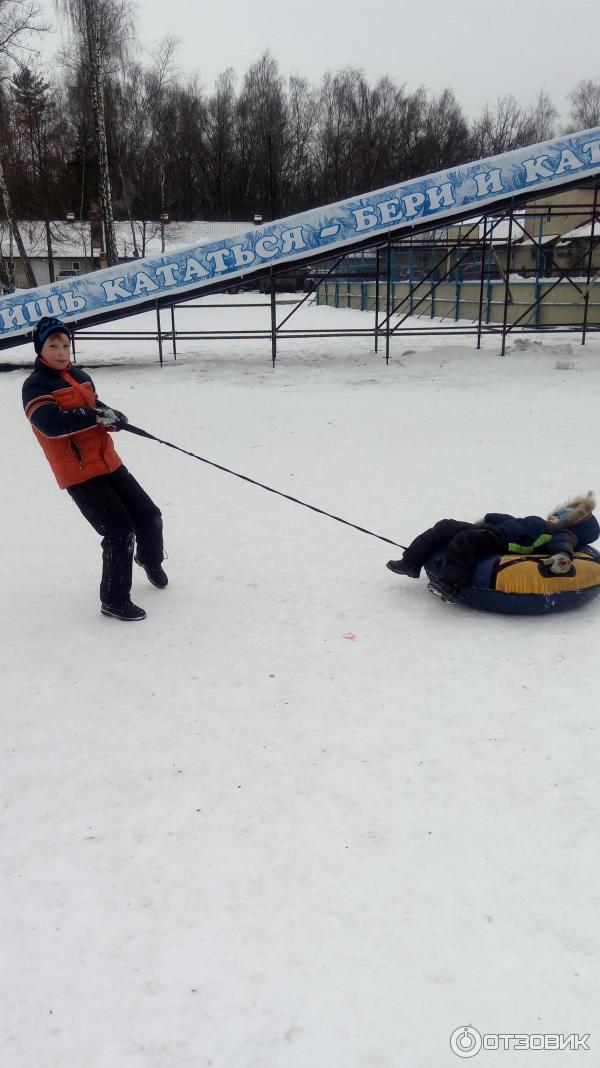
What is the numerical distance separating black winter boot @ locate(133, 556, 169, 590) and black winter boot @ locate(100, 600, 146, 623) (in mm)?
395

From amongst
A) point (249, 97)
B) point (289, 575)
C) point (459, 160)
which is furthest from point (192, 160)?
point (289, 575)

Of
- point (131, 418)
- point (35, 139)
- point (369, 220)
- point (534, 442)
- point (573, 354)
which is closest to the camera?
point (534, 442)

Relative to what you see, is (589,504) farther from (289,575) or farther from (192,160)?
(192,160)

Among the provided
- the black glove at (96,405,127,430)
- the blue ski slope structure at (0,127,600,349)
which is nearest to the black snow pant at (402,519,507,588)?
the black glove at (96,405,127,430)

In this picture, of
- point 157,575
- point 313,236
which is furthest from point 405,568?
point 313,236

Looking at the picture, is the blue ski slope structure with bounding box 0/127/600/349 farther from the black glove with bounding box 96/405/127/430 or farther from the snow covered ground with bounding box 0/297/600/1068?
the black glove with bounding box 96/405/127/430

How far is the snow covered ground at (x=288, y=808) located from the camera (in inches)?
79.0

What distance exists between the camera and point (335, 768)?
303cm

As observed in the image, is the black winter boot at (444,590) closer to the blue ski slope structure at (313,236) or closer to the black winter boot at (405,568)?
the black winter boot at (405,568)

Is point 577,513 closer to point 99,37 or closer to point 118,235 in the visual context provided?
point 99,37

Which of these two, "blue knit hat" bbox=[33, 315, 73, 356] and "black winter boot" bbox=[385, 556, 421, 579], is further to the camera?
"black winter boot" bbox=[385, 556, 421, 579]

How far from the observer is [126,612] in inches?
175

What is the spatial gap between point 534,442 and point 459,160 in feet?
199

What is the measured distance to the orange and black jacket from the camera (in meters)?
3.99
